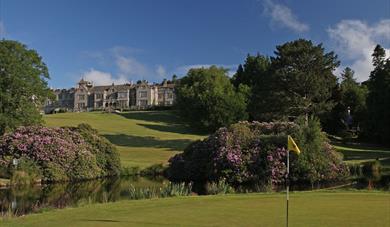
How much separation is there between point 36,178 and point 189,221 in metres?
26.8

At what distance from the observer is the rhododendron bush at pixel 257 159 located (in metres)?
38.7

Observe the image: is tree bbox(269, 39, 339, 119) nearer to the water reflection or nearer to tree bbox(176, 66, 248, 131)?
tree bbox(176, 66, 248, 131)

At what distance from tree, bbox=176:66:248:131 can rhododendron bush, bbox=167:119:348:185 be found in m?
47.7

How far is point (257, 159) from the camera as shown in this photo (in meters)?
39.6

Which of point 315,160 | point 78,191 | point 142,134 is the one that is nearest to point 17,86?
point 78,191

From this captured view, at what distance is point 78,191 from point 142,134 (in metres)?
50.0

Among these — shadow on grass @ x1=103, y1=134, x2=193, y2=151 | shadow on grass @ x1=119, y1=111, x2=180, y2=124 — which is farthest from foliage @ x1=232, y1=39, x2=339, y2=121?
shadow on grass @ x1=119, y1=111, x2=180, y2=124

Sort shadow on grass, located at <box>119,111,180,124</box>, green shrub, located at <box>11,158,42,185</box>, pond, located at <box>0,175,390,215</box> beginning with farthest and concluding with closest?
shadow on grass, located at <box>119,111,180,124</box>
green shrub, located at <box>11,158,42,185</box>
pond, located at <box>0,175,390,215</box>

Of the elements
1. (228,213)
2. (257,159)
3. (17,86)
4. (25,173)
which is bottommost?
(25,173)

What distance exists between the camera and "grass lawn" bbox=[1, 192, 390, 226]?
14.2 meters

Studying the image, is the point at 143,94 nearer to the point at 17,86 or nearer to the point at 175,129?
the point at 175,129

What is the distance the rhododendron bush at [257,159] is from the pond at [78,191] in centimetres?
274

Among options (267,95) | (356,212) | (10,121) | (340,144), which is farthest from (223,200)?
(340,144)

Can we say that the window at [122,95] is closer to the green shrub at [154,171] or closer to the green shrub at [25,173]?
the green shrub at [154,171]
